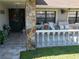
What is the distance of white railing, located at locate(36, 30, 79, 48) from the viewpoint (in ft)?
34.3

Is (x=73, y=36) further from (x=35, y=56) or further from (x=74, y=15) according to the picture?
(x=74, y=15)

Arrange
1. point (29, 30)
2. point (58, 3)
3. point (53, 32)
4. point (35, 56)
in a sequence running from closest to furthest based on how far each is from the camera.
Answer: point (35, 56) → point (29, 30) → point (53, 32) → point (58, 3)

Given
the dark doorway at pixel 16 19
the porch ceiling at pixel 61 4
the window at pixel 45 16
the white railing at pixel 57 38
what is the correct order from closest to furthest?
1. the white railing at pixel 57 38
2. the porch ceiling at pixel 61 4
3. the window at pixel 45 16
4. the dark doorway at pixel 16 19

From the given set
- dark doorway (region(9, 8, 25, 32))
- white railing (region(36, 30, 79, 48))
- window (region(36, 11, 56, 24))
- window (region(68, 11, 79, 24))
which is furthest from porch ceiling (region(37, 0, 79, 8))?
white railing (region(36, 30, 79, 48))

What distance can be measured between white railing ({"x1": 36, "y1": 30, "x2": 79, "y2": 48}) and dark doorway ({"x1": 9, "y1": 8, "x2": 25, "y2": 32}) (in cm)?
870

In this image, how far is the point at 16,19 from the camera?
64.0 feet

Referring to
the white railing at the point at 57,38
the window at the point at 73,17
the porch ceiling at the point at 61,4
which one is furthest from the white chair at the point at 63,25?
the white railing at the point at 57,38

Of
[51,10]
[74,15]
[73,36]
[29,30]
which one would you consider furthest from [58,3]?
[29,30]

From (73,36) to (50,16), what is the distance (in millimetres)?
7656

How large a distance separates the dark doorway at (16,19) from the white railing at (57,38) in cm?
870

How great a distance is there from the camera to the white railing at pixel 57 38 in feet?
34.3

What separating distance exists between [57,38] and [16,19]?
31.1ft

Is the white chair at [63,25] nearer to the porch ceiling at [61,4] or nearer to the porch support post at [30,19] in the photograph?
the porch ceiling at [61,4]

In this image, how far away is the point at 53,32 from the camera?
10508 mm
